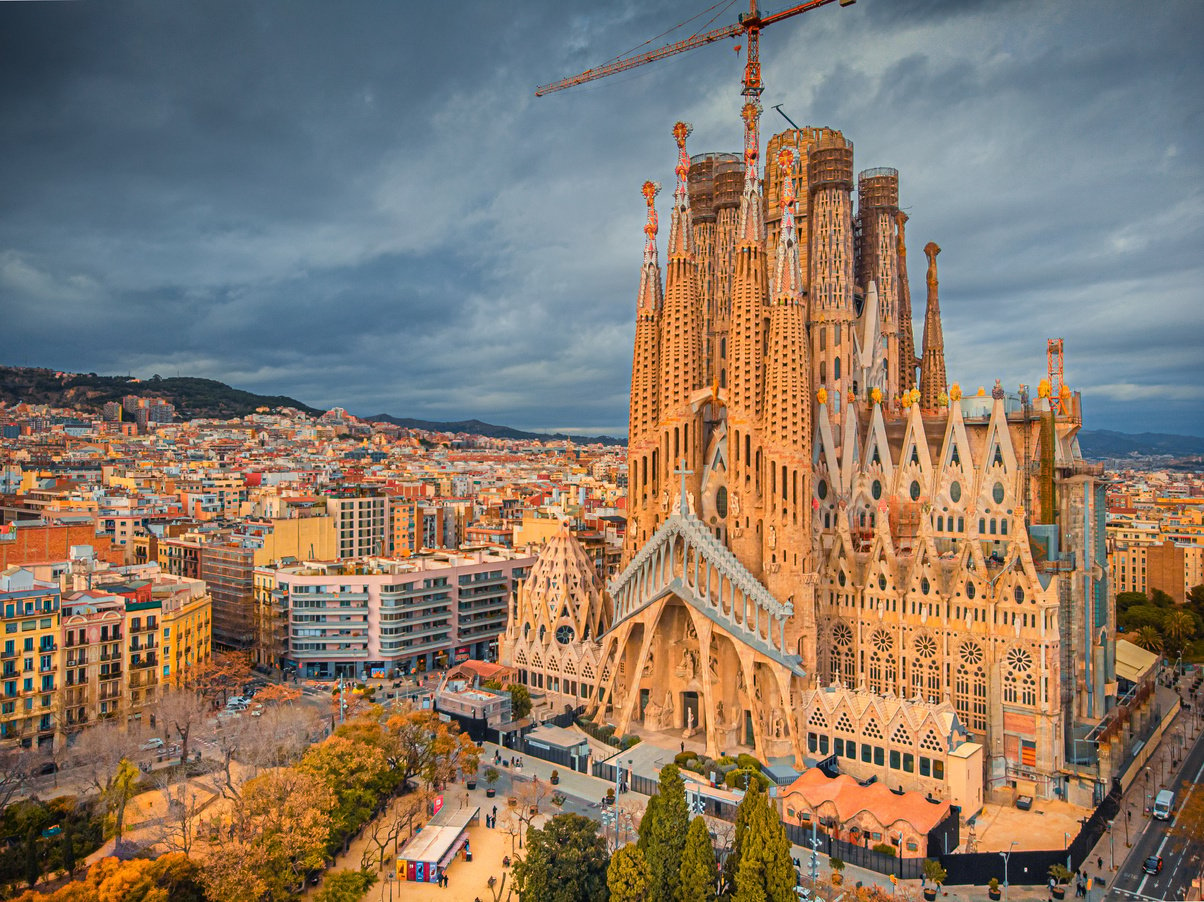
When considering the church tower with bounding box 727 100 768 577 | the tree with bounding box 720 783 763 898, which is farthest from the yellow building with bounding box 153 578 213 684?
the tree with bounding box 720 783 763 898

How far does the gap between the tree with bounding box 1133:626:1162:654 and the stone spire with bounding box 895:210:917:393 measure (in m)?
27.8

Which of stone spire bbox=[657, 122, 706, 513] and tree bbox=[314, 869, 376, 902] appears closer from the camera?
tree bbox=[314, 869, 376, 902]

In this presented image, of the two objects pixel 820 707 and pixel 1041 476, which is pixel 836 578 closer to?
pixel 820 707

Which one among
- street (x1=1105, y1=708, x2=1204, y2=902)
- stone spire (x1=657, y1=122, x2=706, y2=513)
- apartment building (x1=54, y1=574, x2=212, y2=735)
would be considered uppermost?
stone spire (x1=657, y1=122, x2=706, y2=513)

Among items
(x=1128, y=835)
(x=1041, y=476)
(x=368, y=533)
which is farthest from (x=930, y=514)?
(x=368, y=533)

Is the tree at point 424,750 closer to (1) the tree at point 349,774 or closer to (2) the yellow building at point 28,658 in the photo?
(1) the tree at point 349,774

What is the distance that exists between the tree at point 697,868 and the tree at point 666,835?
0.89 ft

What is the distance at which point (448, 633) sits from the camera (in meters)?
71.3

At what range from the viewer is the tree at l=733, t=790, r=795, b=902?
29125 mm

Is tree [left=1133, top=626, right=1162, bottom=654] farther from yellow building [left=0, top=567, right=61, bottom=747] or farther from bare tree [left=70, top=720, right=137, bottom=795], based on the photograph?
yellow building [left=0, top=567, right=61, bottom=747]

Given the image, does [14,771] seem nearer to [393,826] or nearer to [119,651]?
[119,651]

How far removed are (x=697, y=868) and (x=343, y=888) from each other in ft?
39.3

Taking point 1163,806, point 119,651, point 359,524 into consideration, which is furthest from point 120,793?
point 359,524

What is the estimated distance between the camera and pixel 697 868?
98.5 feet
